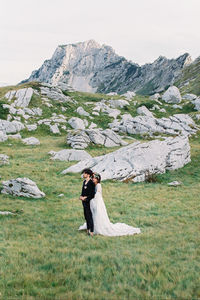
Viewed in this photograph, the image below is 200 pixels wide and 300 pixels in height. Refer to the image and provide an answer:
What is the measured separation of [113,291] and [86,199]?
237 inches

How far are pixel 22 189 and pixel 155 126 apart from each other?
127 ft

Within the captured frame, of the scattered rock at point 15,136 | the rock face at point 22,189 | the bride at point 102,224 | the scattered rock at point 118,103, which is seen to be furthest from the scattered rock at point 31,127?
the bride at point 102,224

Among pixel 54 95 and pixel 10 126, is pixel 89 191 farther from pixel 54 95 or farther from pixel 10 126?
pixel 54 95

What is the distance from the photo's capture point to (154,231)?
1187cm

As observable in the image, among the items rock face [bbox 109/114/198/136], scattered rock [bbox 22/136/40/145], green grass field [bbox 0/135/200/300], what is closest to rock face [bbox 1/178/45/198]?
green grass field [bbox 0/135/200/300]

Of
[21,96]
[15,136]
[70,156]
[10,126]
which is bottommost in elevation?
[70,156]

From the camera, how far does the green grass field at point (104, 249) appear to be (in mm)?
6496

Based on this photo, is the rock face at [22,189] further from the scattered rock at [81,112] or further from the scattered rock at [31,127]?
the scattered rock at [81,112]

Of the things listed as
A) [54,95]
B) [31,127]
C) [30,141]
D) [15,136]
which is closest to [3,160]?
[30,141]

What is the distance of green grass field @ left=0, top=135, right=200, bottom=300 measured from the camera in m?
6.50

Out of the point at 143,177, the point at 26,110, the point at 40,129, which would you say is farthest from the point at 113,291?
the point at 26,110

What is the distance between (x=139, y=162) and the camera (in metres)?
25.7

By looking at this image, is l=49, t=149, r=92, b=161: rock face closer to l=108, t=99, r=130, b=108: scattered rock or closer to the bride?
the bride

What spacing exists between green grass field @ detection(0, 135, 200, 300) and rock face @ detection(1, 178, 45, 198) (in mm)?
817
